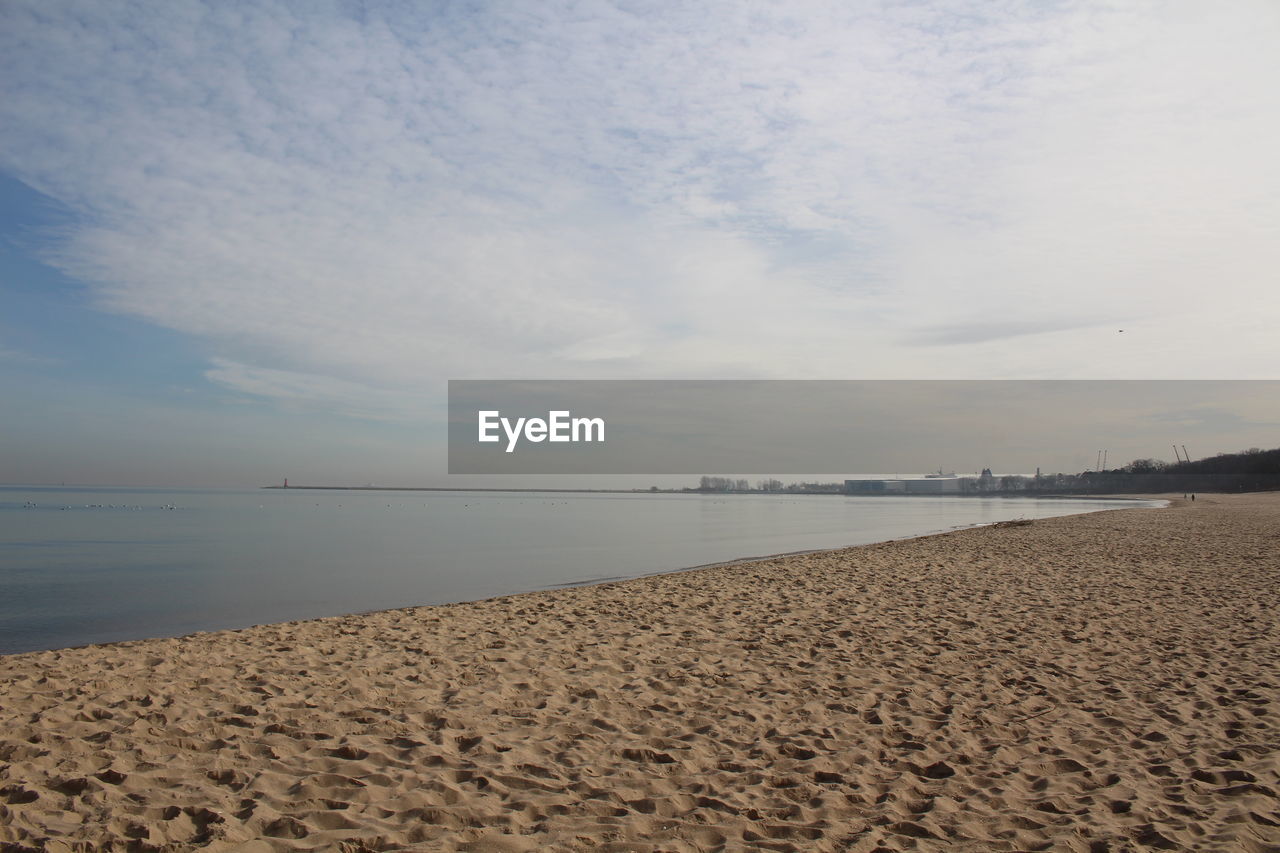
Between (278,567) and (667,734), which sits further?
(278,567)

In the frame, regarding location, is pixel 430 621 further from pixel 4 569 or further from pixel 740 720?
pixel 4 569

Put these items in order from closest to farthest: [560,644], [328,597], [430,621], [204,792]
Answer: [204,792], [560,644], [430,621], [328,597]

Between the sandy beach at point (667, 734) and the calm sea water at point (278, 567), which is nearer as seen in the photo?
the sandy beach at point (667, 734)

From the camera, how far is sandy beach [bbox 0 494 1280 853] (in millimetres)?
4785

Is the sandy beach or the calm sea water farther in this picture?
the calm sea water

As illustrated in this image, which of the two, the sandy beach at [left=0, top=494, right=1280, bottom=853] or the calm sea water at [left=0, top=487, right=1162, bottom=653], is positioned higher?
the sandy beach at [left=0, top=494, right=1280, bottom=853]

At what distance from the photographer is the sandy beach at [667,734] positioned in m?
4.79

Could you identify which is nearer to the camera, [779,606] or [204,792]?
[204,792]

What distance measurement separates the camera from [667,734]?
6.57 meters

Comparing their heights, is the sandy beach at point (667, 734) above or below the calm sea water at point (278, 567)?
above

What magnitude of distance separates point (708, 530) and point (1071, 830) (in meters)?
42.0

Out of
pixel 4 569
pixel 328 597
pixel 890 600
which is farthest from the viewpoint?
pixel 4 569

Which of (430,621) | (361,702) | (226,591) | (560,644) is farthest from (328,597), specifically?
(361,702)

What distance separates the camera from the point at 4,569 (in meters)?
23.2
